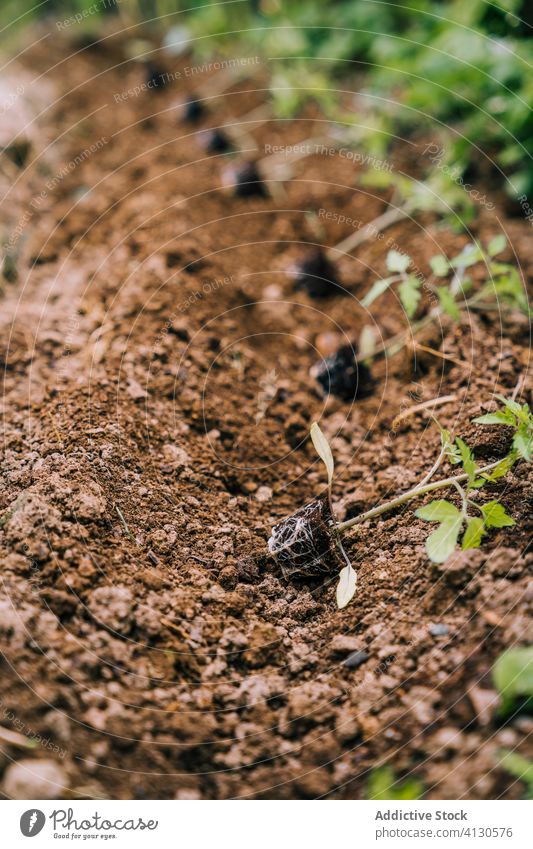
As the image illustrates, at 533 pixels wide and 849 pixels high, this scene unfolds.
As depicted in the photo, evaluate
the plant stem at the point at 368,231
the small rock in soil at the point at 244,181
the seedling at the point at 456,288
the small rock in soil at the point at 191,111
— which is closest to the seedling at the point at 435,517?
the seedling at the point at 456,288

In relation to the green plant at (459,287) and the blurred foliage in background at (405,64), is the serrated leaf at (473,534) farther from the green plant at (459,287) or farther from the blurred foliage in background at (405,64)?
the blurred foliage in background at (405,64)

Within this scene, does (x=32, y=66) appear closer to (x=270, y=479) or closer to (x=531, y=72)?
(x=531, y=72)

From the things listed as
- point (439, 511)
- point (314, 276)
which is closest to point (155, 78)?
point (314, 276)

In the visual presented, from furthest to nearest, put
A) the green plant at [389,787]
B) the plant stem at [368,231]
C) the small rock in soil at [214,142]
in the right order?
1. the small rock in soil at [214,142]
2. the plant stem at [368,231]
3. the green plant at [389,787]

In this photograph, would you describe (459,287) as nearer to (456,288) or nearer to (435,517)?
(456,288)

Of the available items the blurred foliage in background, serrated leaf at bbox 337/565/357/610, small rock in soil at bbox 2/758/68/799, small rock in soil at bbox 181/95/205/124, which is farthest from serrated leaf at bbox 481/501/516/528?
small rock in soil at bbox 181/95/205/124
